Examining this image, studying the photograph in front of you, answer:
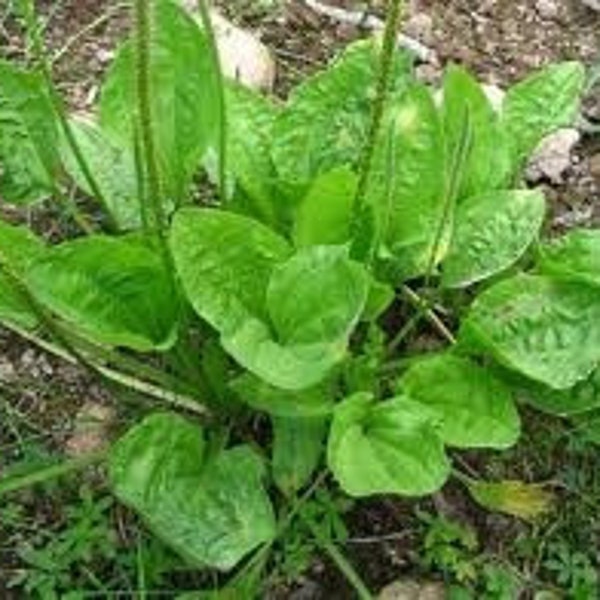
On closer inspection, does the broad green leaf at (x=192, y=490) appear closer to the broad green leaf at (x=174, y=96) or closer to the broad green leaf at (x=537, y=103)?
the broad green leaf at (x=174, y=96)

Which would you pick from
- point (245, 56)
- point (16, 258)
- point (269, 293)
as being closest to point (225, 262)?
point (269, 293)

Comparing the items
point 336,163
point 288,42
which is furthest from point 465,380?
point 288,42

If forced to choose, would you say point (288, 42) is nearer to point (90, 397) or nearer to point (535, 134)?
point (535, 134)

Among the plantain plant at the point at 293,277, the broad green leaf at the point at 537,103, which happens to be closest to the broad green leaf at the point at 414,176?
the plantain plant at the point at 293,277

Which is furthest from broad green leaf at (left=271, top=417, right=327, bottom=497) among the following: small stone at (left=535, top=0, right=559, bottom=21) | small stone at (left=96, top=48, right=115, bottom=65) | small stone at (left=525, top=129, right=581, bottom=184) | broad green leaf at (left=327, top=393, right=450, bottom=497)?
small stone at (left=535, top=0, right=559, bottom=21)

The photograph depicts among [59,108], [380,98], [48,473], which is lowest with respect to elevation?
[48,473]

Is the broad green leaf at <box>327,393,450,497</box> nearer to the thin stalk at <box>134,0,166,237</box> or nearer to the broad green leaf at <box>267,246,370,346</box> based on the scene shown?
the broad green leaf at <box>267,246,370,346</box>

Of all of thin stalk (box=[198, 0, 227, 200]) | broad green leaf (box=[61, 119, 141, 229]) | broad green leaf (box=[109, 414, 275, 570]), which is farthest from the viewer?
broad green leaf (box=[61, 119, 141, 229])

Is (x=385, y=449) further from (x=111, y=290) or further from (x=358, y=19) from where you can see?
(x=358, y=19)
